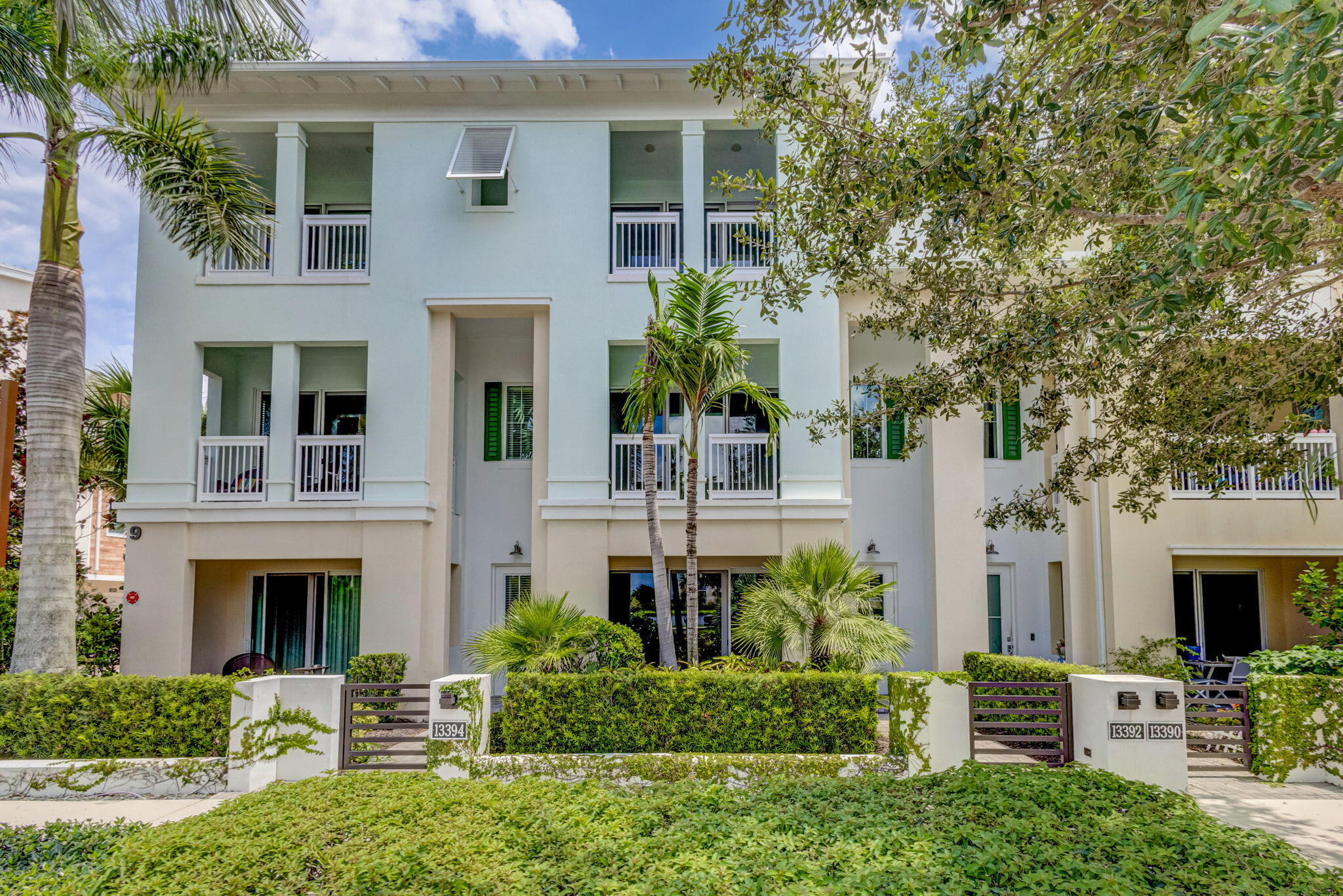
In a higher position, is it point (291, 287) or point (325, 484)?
point (291, 287)

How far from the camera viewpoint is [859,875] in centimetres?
444

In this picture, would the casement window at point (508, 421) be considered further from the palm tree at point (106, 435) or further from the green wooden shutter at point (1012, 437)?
the green wooden shutter at point (1012, 437)

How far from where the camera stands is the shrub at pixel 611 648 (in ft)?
33.8

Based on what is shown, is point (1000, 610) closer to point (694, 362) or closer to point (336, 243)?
point (694, 362)

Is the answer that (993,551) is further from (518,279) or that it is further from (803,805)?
(803,805)

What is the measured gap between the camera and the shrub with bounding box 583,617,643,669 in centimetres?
1029

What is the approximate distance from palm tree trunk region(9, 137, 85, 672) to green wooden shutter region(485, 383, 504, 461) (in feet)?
19.1

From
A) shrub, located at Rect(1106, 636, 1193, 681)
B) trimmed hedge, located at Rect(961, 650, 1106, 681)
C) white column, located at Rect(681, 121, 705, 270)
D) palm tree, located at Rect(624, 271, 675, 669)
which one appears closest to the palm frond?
palm tree, located at Rect(624, 271, 675, 669)

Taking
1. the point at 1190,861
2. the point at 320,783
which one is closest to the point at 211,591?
the point at 320,783

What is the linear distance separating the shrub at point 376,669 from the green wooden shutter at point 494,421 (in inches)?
165

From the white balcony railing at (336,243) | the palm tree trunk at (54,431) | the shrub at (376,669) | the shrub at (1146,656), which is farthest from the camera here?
the white balcony railing at (336,243)

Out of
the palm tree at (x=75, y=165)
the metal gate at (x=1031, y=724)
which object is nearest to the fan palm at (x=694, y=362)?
the metal gate at (x=1031, y=724)

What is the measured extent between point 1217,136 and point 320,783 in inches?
266

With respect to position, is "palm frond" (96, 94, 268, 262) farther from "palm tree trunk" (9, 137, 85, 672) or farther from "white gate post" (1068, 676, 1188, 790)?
"white gate post" (1068, 676, 1188, 790)
